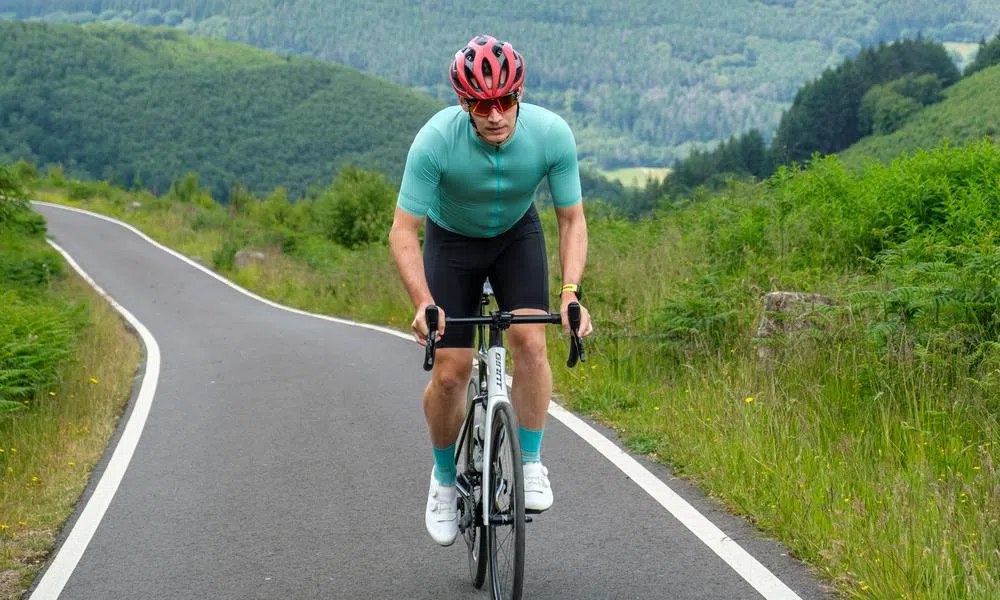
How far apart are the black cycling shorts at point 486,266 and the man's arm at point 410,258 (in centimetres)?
24

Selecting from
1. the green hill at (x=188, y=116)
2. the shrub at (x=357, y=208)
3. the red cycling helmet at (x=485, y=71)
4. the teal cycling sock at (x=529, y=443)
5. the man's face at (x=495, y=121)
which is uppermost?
the green hill at (x=188, y=116)

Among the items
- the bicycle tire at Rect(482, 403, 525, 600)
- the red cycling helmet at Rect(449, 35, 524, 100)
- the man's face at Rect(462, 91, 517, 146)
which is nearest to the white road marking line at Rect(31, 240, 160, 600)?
the bicycle tire at Rect(482, 403, 525, 600)

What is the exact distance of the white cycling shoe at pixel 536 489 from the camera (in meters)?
4.72

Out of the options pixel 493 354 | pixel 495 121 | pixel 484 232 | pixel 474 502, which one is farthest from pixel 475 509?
pixel 495 121

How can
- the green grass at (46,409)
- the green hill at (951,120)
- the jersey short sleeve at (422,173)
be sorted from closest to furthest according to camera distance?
the jersey short sleeve at (422,173)
the green grass at (46,409)
the green hill at (951,120)

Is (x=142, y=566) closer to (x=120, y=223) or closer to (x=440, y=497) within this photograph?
(x=440, y=497)

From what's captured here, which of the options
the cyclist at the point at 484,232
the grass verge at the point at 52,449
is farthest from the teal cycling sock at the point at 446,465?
the grass verge at the point at 52,449

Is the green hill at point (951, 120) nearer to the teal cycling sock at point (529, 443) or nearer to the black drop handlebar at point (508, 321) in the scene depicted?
the teal cycling sock at point (529, 443)

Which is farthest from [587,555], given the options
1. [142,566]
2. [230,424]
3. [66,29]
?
[66,29]

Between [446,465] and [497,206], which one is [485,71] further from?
[446,465]

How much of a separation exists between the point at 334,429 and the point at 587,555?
4.08 m

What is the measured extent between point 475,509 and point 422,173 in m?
1.46

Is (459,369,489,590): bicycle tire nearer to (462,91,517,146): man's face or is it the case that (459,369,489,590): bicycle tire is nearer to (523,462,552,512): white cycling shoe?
(523,462,552,512): white cycling shoe

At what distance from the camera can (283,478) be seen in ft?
24.3
